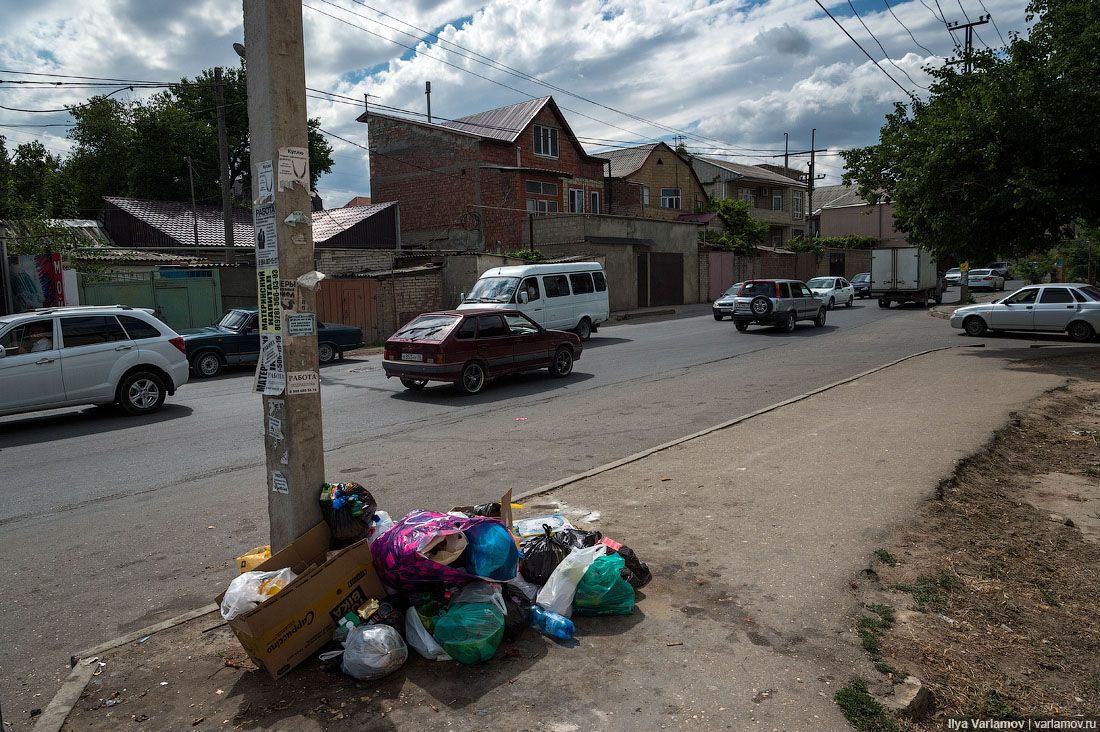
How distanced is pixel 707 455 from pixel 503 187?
32283 mm

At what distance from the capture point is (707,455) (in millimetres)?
7793

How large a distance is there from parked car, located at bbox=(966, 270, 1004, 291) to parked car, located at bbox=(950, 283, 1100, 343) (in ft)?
102

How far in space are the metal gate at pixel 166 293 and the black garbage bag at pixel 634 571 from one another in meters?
17.5

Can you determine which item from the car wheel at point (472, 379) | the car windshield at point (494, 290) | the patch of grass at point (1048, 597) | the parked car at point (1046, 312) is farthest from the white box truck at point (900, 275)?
the patch of grass at point (1048, 597)

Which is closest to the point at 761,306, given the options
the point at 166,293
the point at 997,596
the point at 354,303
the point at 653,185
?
the point at 354,303

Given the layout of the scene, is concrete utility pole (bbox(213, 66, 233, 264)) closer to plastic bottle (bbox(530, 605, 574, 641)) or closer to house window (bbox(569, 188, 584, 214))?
plastic bottle (bbox(530, 605, 574, 641))

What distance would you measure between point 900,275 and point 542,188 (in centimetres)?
1879

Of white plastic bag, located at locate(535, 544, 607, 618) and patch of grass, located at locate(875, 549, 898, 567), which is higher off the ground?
white plastic bag, located at locate(535, 544, 607, 618)

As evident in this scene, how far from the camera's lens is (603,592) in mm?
4086

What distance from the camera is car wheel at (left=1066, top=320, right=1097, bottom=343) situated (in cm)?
1938

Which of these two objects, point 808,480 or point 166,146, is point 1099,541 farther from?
point 166,146

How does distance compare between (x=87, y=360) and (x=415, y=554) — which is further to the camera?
(x=87, y=360)

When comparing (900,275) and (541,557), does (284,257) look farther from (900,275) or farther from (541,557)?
(900,275)

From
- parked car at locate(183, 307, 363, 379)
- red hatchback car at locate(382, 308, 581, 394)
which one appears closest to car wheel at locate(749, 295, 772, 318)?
red hatchback car at locate(382, 308, 581, 394)
